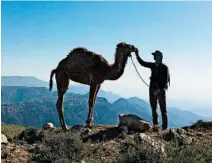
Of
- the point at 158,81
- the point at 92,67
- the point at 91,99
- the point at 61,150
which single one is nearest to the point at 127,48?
the point at 92,67

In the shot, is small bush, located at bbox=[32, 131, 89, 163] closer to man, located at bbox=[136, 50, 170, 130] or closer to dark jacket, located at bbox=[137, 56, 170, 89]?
man, located at bbox=[136, 50, 170, 130]

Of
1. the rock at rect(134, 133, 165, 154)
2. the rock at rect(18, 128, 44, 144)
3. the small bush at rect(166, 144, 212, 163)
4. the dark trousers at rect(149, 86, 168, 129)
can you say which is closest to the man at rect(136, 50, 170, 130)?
the dark trousers at rect(149, 86, 168, 129)

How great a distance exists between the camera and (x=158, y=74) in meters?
14.1

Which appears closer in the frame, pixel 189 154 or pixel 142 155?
pixel 142 155

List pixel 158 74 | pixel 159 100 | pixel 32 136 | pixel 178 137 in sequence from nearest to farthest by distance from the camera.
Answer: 1. pixel 178 137
2. pixel 32 136
3. pixel 158 74
4. pixel 159 100

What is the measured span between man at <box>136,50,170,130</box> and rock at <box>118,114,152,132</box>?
0.76 meters

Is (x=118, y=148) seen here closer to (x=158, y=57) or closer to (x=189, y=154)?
(x=189, y=154)

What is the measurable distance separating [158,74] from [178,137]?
3061 millimetres

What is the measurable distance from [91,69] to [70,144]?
426 cm

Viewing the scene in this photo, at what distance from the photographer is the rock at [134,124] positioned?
13.2 meters

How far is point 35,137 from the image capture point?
13336 mm

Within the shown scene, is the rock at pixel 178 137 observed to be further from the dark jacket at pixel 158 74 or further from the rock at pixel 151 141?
the dark jacket at pixel 158 74

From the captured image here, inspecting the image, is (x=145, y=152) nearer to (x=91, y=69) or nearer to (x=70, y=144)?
(x=70, y=144)

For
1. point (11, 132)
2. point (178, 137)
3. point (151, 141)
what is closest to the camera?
point (151, 141)
